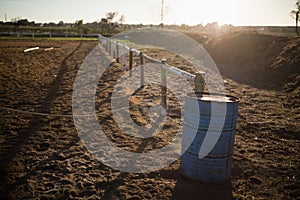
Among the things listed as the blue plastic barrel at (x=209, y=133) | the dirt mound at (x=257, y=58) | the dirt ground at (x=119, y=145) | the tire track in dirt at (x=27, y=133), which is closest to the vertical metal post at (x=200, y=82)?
the blue plastic barrel at (x=209, y=133)

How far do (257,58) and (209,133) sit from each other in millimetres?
13577

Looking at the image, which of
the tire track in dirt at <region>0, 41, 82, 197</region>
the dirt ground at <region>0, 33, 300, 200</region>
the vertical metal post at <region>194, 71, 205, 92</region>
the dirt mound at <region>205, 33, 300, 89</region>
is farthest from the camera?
the dirt mound at <region>205, 33, 300, 89</region>

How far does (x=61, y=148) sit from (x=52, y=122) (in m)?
1.22

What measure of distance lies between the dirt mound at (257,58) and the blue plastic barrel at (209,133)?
7.07 metres

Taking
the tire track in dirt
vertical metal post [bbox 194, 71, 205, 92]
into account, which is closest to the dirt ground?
the tire track in dirt

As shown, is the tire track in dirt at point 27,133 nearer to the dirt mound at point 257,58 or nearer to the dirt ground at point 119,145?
the dirt ground at point 119,145

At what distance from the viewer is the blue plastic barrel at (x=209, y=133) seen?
2.96 meters

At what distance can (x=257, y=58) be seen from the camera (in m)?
15.0

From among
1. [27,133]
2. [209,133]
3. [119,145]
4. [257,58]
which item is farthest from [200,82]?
[257,58]

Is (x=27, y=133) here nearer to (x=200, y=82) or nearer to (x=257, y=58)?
(x=200, y=82)

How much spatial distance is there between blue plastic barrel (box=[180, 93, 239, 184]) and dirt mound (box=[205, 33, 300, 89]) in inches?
278

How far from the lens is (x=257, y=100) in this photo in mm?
7270

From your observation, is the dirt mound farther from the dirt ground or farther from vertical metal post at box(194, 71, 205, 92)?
vertical metal post at box(194, 71, 205, 92)

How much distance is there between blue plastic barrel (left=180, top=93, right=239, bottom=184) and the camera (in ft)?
9.73
